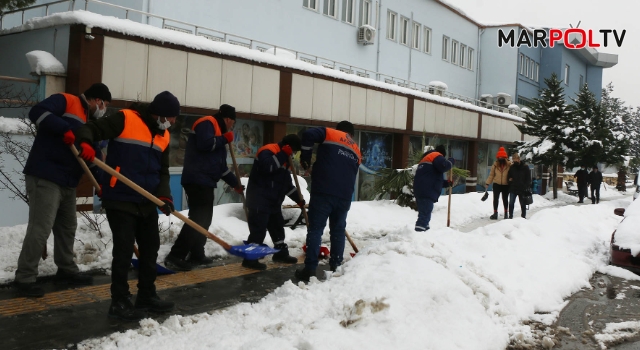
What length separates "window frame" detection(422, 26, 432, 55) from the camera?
27031mm

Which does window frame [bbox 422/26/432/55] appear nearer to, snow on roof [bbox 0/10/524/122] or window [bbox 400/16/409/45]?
window [bbox 400/16/409/45]

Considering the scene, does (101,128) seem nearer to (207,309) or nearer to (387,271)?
(207,309)

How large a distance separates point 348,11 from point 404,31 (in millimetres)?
4824

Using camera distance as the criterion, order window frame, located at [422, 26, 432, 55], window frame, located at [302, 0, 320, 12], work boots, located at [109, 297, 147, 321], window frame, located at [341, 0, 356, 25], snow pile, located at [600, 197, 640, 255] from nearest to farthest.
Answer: work boots, located at [109, 297, 147, 321], snow pile, located at [600, 197, 640, 255], window frame, located at [302, 0, 320, 12], window frame, located at [341, 0, 356, 25], window frame, located at [422, 26, 432, 55]

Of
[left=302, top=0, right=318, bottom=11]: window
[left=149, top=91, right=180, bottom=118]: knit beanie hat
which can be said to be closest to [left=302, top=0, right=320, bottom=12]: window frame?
[left=302, top=0, right=318, bottom=11]: window

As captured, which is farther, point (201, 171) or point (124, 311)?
point (201, 171)

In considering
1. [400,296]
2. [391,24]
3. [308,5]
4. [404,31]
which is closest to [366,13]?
[391,24]

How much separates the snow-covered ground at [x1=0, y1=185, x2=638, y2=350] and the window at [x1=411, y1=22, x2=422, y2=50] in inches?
728

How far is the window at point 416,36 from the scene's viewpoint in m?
26.1

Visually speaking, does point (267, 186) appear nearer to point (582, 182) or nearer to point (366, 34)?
point (366, 34)

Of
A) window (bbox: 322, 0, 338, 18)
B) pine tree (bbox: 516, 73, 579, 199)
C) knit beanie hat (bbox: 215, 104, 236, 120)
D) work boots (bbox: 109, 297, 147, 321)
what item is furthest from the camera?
pine tree (bbox: 516, 73, 579, 199)

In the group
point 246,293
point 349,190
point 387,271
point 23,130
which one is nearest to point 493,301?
point 387,271

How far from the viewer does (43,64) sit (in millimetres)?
9414

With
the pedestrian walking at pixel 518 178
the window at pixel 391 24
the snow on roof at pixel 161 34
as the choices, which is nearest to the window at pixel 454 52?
the window at pixel 391 24
